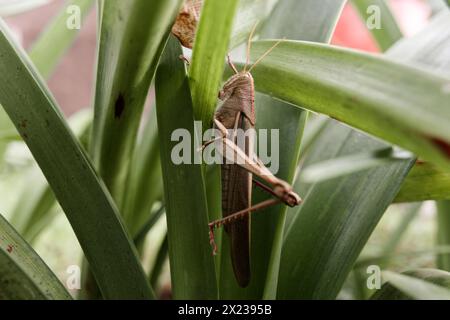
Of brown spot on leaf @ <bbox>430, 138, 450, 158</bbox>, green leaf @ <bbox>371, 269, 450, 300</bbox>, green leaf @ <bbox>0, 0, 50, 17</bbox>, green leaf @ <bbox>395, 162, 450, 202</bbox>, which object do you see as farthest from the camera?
green leaf @ <bbox>0, 0, 50, 17</bbox>

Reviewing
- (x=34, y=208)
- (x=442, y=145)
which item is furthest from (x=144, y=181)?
(x=442, y=145)

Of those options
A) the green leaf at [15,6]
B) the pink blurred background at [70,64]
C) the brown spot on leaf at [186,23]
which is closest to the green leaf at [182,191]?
the brown spot on leaf at [186,23]

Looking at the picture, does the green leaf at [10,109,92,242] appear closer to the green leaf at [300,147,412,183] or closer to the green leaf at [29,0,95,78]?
the green leaf at [29,0,95,78]

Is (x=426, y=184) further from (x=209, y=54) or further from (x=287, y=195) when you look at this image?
(x=209, y=54)

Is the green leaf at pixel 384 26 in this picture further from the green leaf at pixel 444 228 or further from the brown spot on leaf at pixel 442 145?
the brown spot on leaf at pixel 442 145

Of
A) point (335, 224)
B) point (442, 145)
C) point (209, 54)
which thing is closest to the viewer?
point (442, 145)

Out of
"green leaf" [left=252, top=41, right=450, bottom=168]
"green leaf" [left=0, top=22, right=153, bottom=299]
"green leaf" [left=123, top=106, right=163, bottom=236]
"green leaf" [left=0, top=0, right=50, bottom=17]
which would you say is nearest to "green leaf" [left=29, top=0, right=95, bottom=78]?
"green leaf" [left=0, top=0, right=50, bottom=17]
